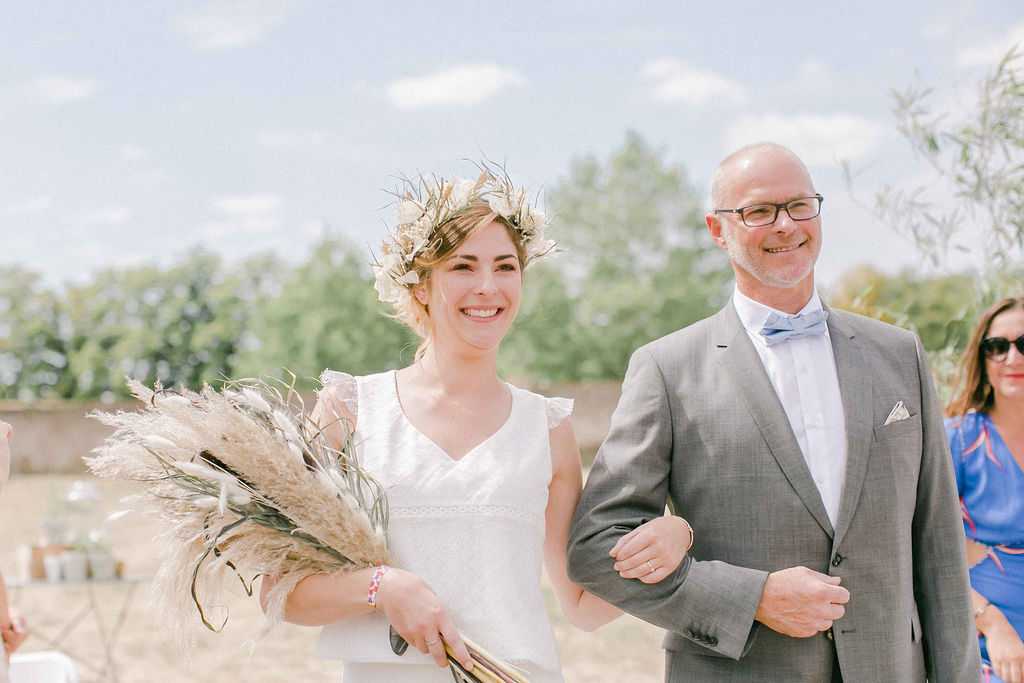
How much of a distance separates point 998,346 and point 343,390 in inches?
99.3

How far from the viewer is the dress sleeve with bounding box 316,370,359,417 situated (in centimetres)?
277

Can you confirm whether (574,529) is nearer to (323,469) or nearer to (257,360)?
(323,469)

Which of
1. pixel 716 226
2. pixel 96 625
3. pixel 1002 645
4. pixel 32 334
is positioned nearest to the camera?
pixel 716 226

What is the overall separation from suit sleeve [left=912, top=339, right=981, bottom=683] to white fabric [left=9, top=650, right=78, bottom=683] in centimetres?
352

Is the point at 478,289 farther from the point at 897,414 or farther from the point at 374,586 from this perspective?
the point at 897,414

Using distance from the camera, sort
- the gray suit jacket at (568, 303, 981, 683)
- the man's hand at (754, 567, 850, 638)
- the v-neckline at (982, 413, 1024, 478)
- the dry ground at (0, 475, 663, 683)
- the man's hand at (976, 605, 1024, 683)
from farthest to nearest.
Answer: the dry ground at (0, 475, 663, 683), the v-neckline at (982, 413, 1024, 478), the man's hand at (976, 605, 1024, 683), the gray suit jacket at (568, 303, 981, 683), the man's hand at (754, 567, 850, 638)

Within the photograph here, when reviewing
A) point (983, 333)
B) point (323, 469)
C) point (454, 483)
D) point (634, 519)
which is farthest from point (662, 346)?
point (983, 333)

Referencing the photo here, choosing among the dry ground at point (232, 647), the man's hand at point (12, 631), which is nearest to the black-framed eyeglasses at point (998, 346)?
the man's hand at point (12, 631)

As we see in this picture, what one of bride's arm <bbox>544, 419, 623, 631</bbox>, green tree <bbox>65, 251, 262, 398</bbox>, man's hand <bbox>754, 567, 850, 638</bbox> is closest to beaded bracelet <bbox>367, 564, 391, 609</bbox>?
bride's arm <bbox>544, 419, 623, 631</bbox>

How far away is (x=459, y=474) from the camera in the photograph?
2623 millimetres

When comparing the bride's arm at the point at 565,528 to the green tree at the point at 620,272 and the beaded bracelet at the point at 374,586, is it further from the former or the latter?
the green tree at the point at 620,272

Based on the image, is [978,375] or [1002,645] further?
[978,375]

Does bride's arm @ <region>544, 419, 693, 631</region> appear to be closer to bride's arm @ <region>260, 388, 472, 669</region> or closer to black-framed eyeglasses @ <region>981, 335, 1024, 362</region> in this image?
bride's arm @ <region>260, 388, 472, 669</region>

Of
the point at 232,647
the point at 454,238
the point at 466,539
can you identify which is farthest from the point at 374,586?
the point at 232,647
